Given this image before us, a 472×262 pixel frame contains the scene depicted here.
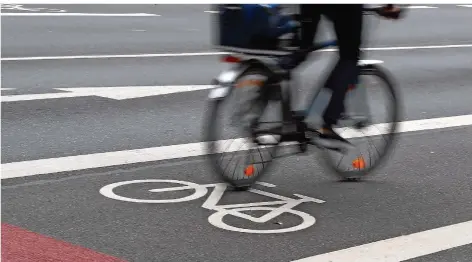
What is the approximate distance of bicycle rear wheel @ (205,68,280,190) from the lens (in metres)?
6.22

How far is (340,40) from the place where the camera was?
6.35m

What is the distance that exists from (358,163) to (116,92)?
12.2ft

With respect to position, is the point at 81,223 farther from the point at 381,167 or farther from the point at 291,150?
the point at 381,167

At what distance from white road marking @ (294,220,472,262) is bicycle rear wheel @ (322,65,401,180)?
3.93 ft

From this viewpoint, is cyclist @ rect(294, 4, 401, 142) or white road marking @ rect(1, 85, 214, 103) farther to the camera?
white road marking @ rect(1, 85, 214, 103)

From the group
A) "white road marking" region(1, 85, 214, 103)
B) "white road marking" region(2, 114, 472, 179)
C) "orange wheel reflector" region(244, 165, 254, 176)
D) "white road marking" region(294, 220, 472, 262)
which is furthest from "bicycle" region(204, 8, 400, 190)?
"white road marking" region(1, 85, 214, 103)

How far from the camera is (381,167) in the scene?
7.16m

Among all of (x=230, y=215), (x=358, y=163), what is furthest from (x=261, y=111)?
(x=358, y=163)

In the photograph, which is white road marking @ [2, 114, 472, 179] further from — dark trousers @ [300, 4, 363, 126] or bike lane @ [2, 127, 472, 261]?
dark trousers @ [300, 4, 363, 126]

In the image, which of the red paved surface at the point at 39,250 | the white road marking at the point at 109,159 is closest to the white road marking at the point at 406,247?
the red paved surface at the point at 39,250

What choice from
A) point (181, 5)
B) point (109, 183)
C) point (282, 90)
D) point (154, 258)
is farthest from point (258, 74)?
point (181, 5)

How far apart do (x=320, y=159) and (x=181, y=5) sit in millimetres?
14693

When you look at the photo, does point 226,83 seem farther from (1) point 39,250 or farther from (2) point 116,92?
(2) point 116,92

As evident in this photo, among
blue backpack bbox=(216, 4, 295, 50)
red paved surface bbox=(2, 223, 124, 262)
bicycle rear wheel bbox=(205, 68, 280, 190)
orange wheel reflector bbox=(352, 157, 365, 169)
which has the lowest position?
orange wheel reflector bbox=(352, 157, 365, 169)
